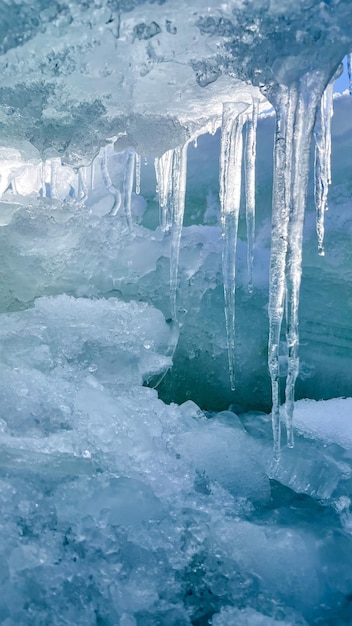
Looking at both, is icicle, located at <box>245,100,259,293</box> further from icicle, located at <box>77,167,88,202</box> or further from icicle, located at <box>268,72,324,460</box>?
icicle, located at <box>77,167,88,202</box>

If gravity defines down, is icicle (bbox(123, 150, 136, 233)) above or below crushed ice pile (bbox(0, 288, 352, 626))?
above

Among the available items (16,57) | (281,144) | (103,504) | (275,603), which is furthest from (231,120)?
(275,603)

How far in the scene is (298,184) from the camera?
2143 mm

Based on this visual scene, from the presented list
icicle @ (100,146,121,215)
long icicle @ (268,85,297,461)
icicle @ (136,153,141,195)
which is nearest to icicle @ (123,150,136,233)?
icicle @ (136,153,141,195)

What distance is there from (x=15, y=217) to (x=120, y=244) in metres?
0.67

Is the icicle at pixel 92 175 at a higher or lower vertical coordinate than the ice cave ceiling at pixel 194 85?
A: lower

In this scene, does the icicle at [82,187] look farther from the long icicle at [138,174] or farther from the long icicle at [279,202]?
the long icicle at [279,202]

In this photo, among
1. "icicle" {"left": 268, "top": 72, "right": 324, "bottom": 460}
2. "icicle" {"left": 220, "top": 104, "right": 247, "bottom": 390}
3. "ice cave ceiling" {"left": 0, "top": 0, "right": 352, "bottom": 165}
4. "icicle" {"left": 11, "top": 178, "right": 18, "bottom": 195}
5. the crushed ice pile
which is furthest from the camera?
"icicle" {"left": 11, "top": 178, "right": 18, "bottom": 195}

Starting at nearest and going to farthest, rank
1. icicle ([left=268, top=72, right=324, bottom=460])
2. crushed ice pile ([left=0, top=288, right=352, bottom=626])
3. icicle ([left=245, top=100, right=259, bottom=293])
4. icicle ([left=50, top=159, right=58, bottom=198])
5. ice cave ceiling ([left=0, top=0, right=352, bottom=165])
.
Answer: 1. crushed ice pile ([left=0, top=288, right=352, bottom=626])
2. ice cave ceiling ([left=0, top=0, right=352, bottom=165])
3. icicle ([left=268, top=72, right=324, bottom=460])
4. icicle ([left=245, top=100, right=259, bottom=293])
5. icicle ([left=50, top=159, right=58, bottom=198])

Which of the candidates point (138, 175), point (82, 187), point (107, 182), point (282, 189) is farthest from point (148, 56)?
point (82, 187)

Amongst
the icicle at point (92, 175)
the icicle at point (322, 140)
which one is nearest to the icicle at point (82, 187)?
the icicle at point (92, 175)

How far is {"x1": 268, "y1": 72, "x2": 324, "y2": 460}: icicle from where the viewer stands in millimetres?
2049

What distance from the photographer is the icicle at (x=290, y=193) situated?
2.05 m

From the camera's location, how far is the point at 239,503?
7.00ft
